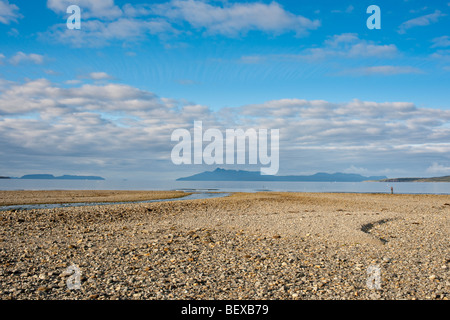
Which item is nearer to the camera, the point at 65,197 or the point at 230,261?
the point at 230,261

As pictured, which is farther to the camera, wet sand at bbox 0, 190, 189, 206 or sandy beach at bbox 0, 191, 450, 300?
wet sand at bbox 0, 190, 189, 206

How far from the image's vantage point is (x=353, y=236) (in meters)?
16.6

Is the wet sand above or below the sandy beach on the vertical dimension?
below

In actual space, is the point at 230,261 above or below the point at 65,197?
above

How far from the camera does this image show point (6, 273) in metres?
10.7

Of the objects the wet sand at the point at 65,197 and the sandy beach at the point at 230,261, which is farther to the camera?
the wet sand at the point at 65,197

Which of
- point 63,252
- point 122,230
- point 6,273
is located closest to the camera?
point 6,273

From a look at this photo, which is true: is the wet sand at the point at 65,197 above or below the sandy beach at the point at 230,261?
below
